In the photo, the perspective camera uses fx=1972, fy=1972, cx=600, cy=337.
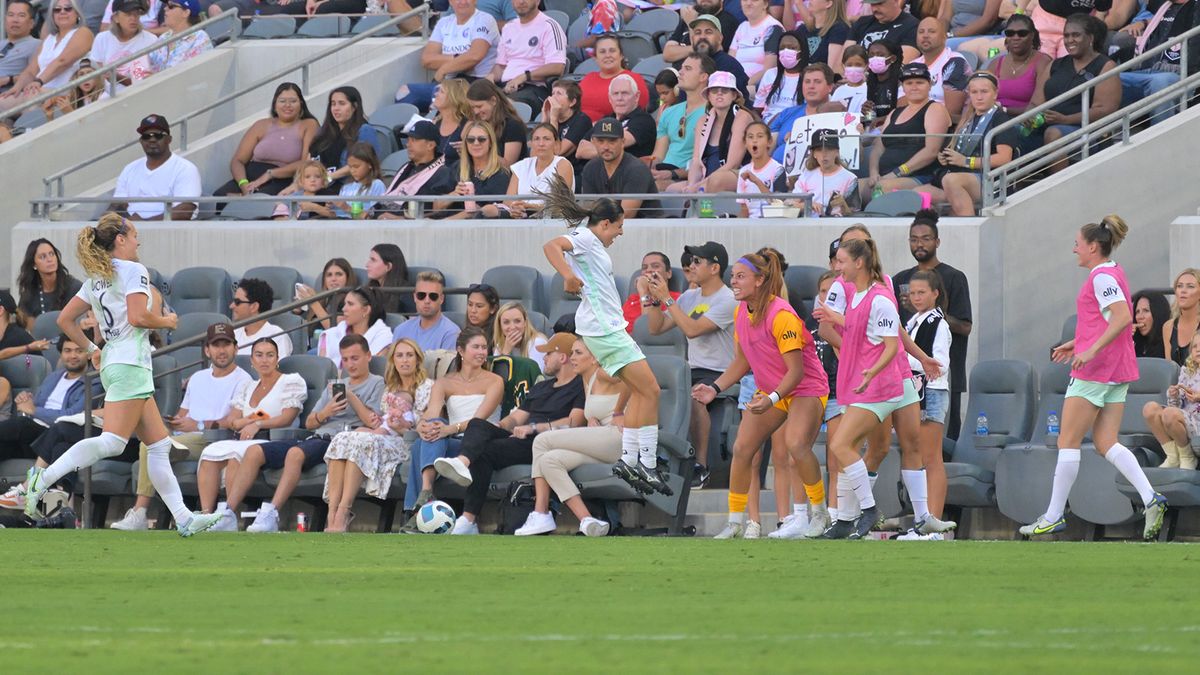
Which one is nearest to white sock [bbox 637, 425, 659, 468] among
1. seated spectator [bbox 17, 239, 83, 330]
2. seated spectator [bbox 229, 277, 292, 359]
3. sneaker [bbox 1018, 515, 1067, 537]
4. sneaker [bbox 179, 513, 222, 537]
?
sneaker [bbox 1018, 515, 1067, 537]

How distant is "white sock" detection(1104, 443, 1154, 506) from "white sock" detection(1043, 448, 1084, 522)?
0.23 metres

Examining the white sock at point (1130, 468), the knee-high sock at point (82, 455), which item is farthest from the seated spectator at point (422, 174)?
the white sock at point (1130, 468)

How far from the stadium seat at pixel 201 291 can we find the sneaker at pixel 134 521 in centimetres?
286

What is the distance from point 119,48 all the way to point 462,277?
7213 millimetres

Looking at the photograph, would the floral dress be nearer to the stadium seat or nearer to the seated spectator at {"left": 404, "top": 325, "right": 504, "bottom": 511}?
the seated spectator at {"left": 404, "top": 325, "right": 504, "bottom": 511}

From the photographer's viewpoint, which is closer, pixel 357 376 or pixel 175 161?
pixel 357 376

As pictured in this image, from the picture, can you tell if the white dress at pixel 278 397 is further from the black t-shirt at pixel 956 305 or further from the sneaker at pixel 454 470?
the black t-shirt at pixel 956 305

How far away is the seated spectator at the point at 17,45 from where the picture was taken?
23.6 m

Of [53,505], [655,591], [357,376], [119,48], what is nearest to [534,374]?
[357,376]

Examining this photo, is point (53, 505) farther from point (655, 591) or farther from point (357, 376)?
point (655, 591)

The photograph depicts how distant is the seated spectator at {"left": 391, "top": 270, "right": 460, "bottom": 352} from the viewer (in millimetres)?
15794

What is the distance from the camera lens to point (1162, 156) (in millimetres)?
16375

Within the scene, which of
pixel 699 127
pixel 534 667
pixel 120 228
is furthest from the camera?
pixel 699 127

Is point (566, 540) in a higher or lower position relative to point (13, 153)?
lower
